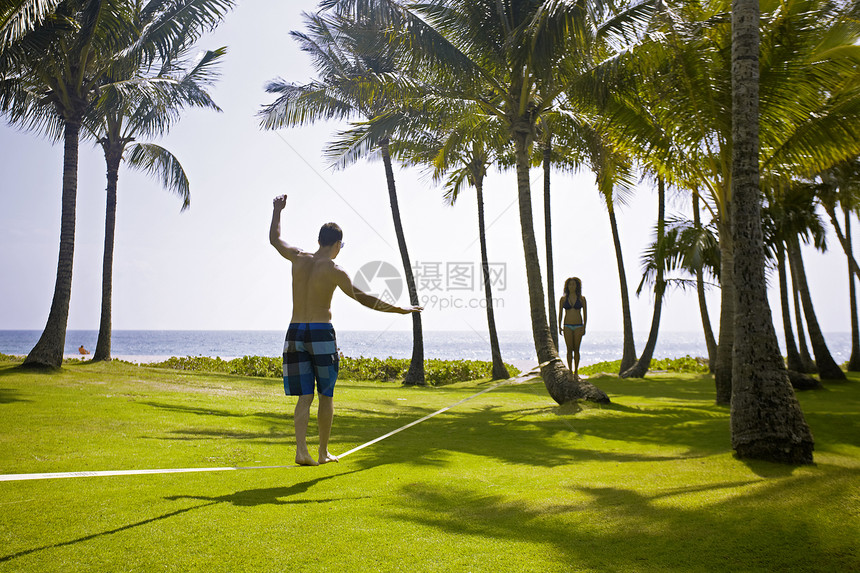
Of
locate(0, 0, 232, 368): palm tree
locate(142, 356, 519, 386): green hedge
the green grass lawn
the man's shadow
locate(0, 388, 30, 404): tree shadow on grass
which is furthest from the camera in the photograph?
locate(142, 356, 519, 386): green hedge

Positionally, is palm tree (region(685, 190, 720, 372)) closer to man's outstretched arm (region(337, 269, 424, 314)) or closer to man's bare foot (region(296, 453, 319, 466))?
man's outstretched arm (region(337, 269, 424, 314))

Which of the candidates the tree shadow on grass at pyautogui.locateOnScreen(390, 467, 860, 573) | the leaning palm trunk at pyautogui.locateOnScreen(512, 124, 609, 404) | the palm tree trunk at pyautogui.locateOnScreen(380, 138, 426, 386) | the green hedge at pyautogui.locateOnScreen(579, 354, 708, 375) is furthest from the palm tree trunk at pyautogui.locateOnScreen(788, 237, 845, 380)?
the tree shadow on grass at pyautogui.locateOnScreen(390, 467, 860, 573)

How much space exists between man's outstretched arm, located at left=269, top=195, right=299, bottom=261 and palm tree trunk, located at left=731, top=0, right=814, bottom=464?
175 inches

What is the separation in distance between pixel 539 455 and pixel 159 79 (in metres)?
14.3

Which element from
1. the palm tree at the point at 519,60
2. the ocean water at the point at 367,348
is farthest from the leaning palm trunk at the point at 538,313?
the ocean water at the point at 367,348

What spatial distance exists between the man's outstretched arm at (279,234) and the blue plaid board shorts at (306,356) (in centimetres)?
60

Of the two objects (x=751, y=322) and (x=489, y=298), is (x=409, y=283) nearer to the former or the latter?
(x=489, y=298)

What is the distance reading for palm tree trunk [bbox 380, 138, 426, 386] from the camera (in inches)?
685

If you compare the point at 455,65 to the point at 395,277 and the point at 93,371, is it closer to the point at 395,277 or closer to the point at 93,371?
the point at 395,277

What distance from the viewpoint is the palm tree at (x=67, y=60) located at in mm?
11180

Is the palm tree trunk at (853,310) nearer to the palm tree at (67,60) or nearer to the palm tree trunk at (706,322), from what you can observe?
the palm tree trunk at (706,322)

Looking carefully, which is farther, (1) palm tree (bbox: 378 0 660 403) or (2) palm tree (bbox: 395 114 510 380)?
(2) palm tree (bbox: 395 114 510 380)

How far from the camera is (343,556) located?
2.73 meters

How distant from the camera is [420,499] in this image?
3.85m
